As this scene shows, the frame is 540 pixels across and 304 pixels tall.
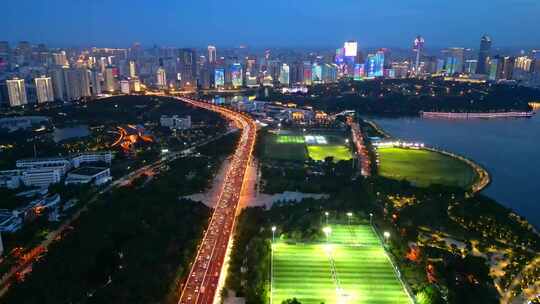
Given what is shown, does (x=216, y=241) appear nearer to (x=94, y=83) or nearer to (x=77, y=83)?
(x=77, y=83)

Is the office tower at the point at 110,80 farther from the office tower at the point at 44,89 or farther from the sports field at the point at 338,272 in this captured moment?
the sports field at the point at 338,272

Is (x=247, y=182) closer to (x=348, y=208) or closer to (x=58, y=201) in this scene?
(x=348, y=208)

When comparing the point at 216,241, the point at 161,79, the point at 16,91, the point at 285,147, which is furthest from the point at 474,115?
the point at 16,91

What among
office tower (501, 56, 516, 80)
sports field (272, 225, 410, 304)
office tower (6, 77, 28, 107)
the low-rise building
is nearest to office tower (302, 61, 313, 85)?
office tower (501, 56, 516, 80)

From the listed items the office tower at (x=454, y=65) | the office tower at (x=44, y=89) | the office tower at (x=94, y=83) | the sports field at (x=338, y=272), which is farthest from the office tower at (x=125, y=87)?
the office tower at (x=454, y=65)

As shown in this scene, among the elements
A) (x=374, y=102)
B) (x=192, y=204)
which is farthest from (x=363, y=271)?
(x=374, y=102)
